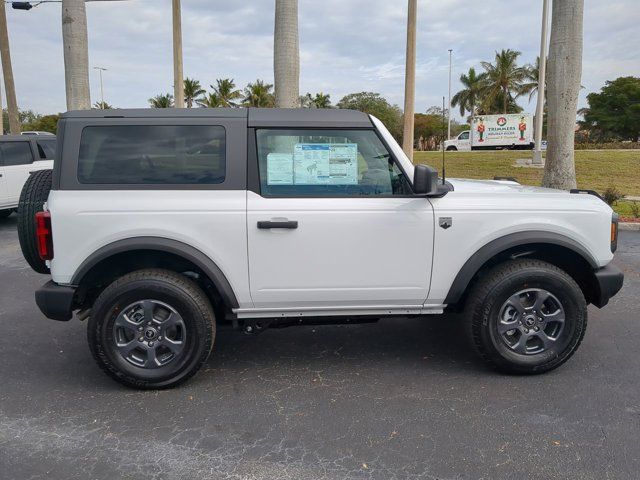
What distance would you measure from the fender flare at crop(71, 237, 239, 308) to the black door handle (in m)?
0.41

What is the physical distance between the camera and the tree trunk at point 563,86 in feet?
32.3

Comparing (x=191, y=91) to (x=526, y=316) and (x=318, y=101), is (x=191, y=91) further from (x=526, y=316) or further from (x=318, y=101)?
(x=526, y=316)

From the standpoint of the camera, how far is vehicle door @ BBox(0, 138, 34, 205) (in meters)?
10.5

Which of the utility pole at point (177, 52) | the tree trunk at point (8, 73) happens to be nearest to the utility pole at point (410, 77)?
the utility pole at point (177, 52)

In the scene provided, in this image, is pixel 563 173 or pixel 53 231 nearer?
pixel 53 231

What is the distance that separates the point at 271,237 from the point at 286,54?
7101 mm

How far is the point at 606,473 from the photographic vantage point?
8.64 ft

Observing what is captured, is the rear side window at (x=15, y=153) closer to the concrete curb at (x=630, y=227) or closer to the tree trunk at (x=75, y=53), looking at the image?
the tree trunk at (x=75, y=53)

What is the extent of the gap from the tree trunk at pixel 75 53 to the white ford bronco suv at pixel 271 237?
8.84 meters

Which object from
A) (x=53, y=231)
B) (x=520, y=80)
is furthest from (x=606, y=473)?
(x=520, y=80)

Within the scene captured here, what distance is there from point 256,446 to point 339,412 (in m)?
0.59

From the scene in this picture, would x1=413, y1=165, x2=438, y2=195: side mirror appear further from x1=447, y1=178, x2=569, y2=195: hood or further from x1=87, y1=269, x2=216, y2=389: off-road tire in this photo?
x1=87, y1=269, x2=216, y2=389: off-road tire

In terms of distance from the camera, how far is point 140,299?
3.46 meters

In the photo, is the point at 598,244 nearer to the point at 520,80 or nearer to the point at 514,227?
the point at 514,227
